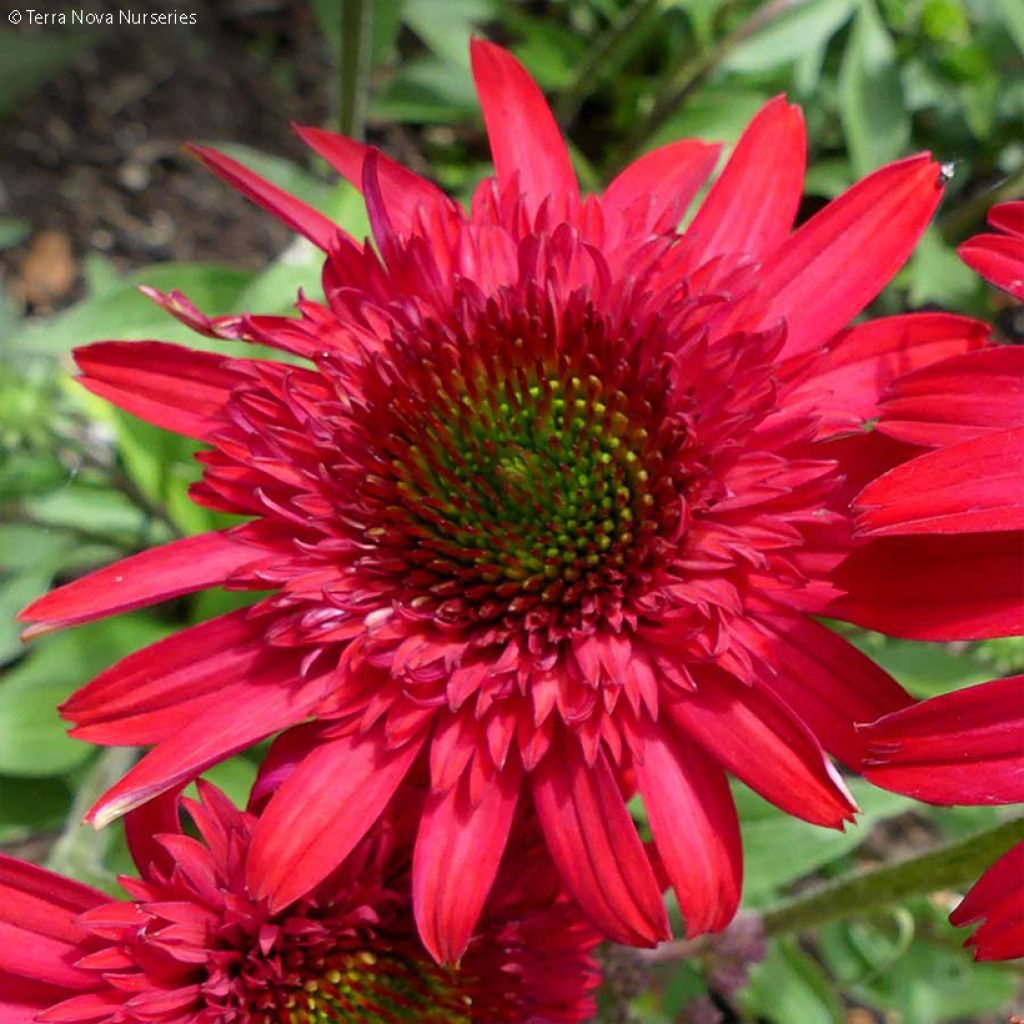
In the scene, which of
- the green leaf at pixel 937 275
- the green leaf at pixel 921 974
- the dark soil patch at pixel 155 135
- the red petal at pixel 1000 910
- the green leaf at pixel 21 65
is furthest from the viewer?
the dark soil patch at pixel 155 135

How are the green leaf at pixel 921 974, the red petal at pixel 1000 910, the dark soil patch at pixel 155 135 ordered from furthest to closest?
the dark soil patch at pixel 155 135 → the green leaf at pixel 921 974 → the red petal at pixel 1000 910

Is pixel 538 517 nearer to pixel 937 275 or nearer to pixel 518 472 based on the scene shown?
pixel 518 472

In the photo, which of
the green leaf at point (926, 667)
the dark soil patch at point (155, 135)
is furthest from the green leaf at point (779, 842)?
the dark soil patch at point (155, 135)

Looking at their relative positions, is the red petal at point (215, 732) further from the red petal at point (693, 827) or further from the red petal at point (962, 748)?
the red petal at point (962, 748)

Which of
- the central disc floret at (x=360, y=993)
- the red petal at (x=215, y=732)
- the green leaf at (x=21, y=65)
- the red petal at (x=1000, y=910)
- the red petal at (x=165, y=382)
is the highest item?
the green leaf at (x=21, y=65)

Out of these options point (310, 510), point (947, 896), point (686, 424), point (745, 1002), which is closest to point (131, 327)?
point (310, 510)

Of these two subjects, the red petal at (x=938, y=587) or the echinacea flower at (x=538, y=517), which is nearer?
the red petal at (x=938, y=587)

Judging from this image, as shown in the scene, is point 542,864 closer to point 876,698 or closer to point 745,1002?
point 876,698
